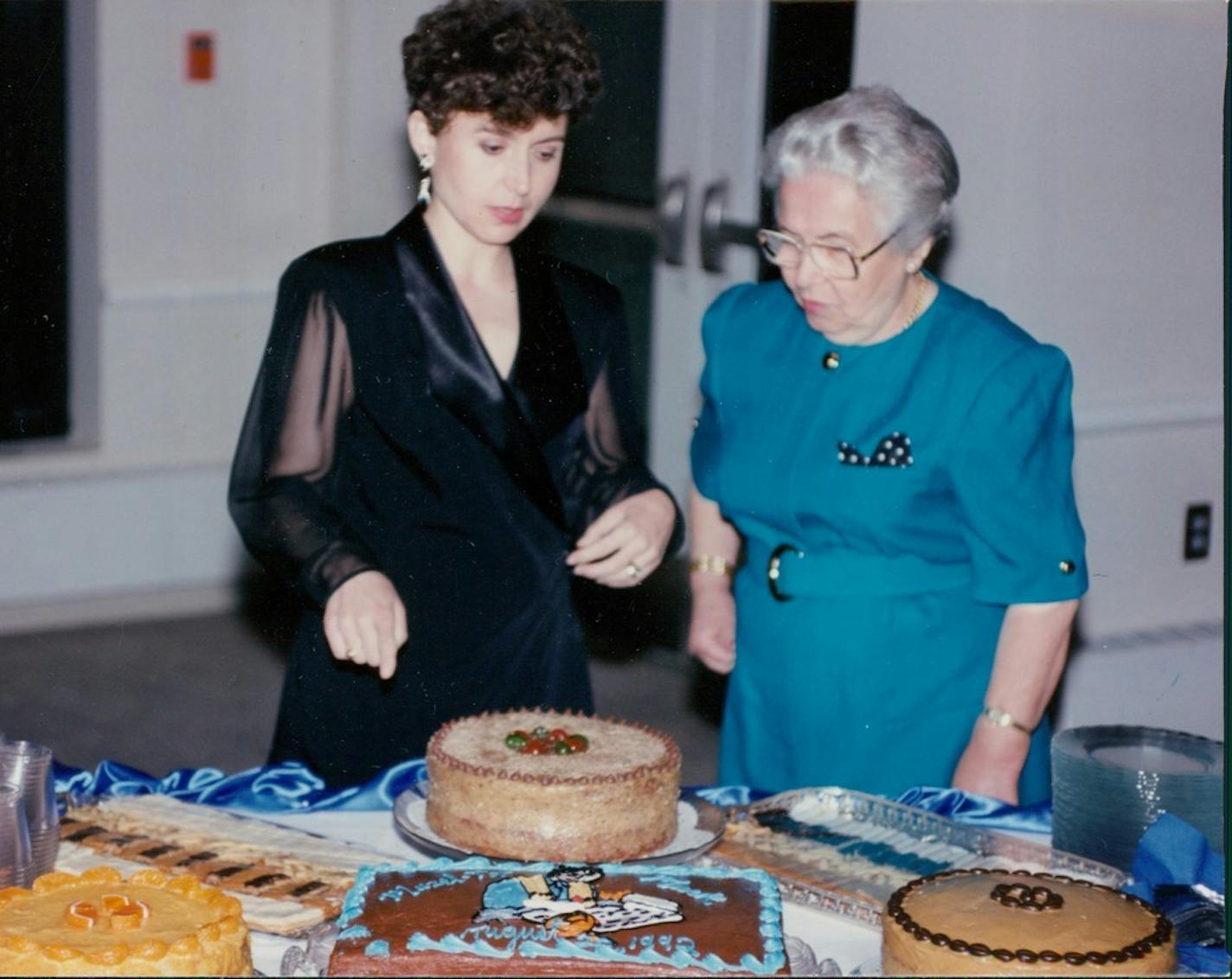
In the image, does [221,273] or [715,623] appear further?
[221,273]

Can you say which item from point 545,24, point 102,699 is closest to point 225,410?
point 102,699

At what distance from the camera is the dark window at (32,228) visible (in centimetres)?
518

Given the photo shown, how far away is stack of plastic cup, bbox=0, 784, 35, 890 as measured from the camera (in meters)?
1.66

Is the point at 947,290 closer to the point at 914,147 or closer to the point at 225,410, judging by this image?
the point at 914,147

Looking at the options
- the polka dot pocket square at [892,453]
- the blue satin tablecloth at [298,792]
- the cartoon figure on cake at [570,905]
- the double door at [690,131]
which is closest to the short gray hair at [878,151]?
the polka dot pocket square at [892,453]

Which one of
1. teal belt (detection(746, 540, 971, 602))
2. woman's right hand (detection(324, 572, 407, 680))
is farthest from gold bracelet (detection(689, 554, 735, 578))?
woman's right hand (detection(324, 572, 407, 680))

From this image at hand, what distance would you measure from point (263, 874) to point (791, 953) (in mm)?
543

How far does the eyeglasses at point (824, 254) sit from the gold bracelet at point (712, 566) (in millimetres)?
532

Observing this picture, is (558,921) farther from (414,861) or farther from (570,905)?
(414,861)

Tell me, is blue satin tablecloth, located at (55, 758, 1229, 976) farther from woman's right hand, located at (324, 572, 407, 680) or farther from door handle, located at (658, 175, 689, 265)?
door handle, located at (658, 175, 689, 265)

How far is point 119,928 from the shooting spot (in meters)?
1.47

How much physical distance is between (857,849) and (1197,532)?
77.7 inches

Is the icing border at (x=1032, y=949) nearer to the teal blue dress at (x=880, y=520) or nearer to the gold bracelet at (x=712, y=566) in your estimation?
the teal blue dress at (x=880, y=520)

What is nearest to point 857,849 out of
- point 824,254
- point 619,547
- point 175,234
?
point 619,547
